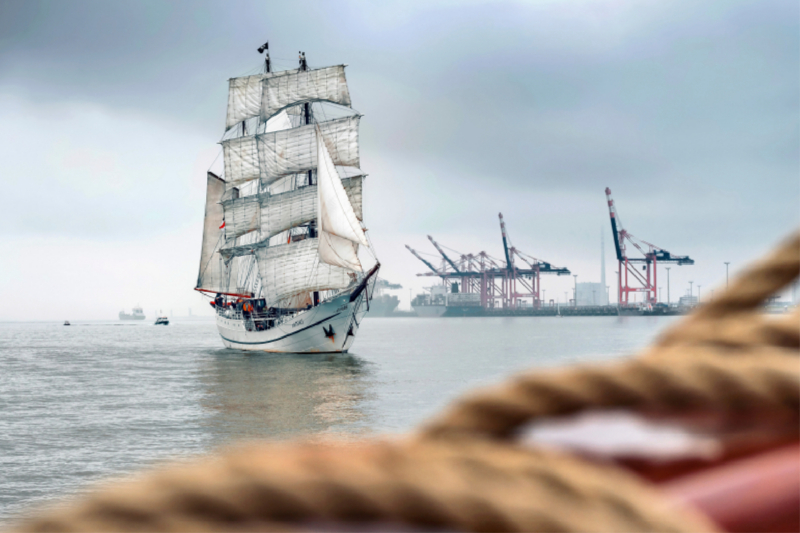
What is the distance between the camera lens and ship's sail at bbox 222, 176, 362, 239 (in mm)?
37344

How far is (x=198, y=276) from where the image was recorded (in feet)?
143

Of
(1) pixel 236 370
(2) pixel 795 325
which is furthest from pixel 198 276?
(2) pixel 795 325

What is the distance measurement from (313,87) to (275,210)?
9113 mm

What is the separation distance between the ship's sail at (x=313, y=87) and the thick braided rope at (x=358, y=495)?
42.0 meters

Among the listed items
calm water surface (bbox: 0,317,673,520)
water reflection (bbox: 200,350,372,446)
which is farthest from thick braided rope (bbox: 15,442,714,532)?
water reflection (bbox: 200,350,372,446)

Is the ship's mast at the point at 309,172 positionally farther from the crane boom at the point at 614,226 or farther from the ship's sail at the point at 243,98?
the crane boom at the point at 614,226

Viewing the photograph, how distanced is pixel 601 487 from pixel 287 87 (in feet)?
143

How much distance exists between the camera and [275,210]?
125 feet

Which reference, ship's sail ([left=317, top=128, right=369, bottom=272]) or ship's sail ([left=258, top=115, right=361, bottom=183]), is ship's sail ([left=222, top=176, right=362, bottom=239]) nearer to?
ship's sail ([left=258, top=115, right=361, bottom=183])

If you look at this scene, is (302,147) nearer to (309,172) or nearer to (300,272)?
(309,172)

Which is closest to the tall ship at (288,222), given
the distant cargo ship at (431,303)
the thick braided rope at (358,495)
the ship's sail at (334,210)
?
the ship's sail at (334,210)

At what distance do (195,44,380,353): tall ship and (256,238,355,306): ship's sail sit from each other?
58 millimetres

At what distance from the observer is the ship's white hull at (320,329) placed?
3491 centimetres

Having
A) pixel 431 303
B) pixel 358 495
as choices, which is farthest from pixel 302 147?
pixel 431 303
